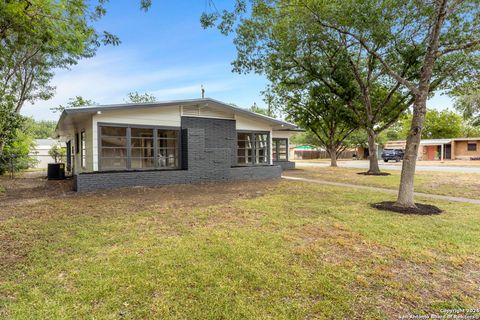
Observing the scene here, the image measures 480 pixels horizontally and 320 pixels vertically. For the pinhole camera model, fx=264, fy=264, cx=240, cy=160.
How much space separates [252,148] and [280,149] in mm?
8067

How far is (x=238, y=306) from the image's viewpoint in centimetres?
259

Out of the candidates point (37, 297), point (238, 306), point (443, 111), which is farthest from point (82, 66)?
point (443, 111)

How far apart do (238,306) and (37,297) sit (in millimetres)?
2092

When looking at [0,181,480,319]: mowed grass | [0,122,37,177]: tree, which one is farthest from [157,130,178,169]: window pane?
[0,122,37,177]: tree

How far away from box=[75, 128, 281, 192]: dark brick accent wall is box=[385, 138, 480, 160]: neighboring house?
36.2 m

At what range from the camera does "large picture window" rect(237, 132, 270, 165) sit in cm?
1438

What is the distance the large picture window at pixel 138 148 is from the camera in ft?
34.3

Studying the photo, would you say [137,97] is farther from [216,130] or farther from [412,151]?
[412,151]

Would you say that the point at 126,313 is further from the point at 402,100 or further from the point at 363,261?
the point at 402,100

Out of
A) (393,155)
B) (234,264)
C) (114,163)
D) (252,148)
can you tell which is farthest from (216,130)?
(393,155)

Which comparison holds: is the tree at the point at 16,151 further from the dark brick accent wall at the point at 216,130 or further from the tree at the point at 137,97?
the tree at the point at 137,97

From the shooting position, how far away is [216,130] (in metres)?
12.7

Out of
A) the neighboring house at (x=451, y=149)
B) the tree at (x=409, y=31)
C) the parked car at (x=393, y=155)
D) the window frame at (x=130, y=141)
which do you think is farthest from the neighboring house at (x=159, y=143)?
the neighboring house at (x=451, y=149)

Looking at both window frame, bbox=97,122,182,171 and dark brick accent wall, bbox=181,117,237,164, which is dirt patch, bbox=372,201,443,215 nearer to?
dark brick accent wall, bbox=181,117,237,164
